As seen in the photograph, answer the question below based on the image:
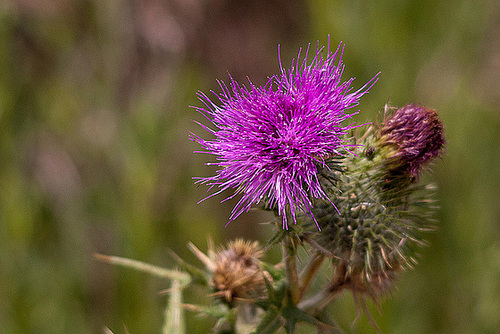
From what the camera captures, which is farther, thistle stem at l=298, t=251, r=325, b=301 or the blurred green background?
the blurred green background

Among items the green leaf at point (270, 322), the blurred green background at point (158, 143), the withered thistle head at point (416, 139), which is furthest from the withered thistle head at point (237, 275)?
the blurred green background at point (158, 143)

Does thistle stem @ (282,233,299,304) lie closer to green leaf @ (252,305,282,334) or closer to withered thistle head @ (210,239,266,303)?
green leaf @ (252,305,282,334)

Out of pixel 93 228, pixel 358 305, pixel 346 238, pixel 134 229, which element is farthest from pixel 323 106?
pixel 93 228

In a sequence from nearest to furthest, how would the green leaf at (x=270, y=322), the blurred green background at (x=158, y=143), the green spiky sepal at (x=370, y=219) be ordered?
the green leaf at (x=270, y=322) → the green spiky sepal at (x=370, y=219) → the blurred green background at (x=158, y=143)

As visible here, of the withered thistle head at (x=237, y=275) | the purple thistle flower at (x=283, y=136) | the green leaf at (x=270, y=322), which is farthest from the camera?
the withered thistle head at (x=237, y=275)

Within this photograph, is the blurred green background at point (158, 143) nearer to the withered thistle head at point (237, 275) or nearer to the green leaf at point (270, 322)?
the withered thistle head at point (237, 275)

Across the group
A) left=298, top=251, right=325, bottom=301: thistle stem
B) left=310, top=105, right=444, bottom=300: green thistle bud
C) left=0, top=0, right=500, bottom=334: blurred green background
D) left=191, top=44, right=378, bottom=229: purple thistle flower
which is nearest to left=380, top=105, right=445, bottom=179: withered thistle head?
left=310, top=105, right=444, bottom=300: green thistle bud
